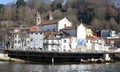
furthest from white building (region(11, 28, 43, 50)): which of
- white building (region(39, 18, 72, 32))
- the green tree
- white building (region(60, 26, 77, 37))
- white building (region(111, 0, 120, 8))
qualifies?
white building (region(111, 0, 120, 8))

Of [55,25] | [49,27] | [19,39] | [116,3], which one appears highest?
[116,3]

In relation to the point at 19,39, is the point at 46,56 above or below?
below

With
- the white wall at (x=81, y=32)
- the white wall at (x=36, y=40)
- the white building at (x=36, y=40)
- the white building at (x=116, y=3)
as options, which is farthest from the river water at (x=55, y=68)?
the white building at (x=116, y=3)

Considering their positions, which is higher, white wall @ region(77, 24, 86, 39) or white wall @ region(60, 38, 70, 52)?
white wall @ region(77, 24, 86, 39)

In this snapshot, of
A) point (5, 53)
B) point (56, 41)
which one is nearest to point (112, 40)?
point (56, 41)

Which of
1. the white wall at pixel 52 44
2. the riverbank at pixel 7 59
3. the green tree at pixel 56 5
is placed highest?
the green tree at pixel 56 5

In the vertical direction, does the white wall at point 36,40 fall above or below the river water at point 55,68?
above

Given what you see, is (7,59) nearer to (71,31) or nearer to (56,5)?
(71,31)

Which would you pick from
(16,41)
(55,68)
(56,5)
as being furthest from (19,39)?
(56,5)

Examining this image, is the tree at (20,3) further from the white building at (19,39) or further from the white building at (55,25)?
the white building at (19,39)

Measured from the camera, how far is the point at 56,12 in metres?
143

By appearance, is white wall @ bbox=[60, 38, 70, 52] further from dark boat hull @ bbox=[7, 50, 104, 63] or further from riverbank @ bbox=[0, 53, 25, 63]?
riverbank @ bbox=[0, 53, 25, 63]

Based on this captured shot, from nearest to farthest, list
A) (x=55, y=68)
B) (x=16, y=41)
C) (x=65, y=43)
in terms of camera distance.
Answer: (x=55, y=68) → (x=65, y=43) → (x=16, y=41)

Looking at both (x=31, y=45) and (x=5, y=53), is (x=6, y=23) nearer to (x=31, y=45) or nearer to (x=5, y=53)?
(x=31, y=45)
